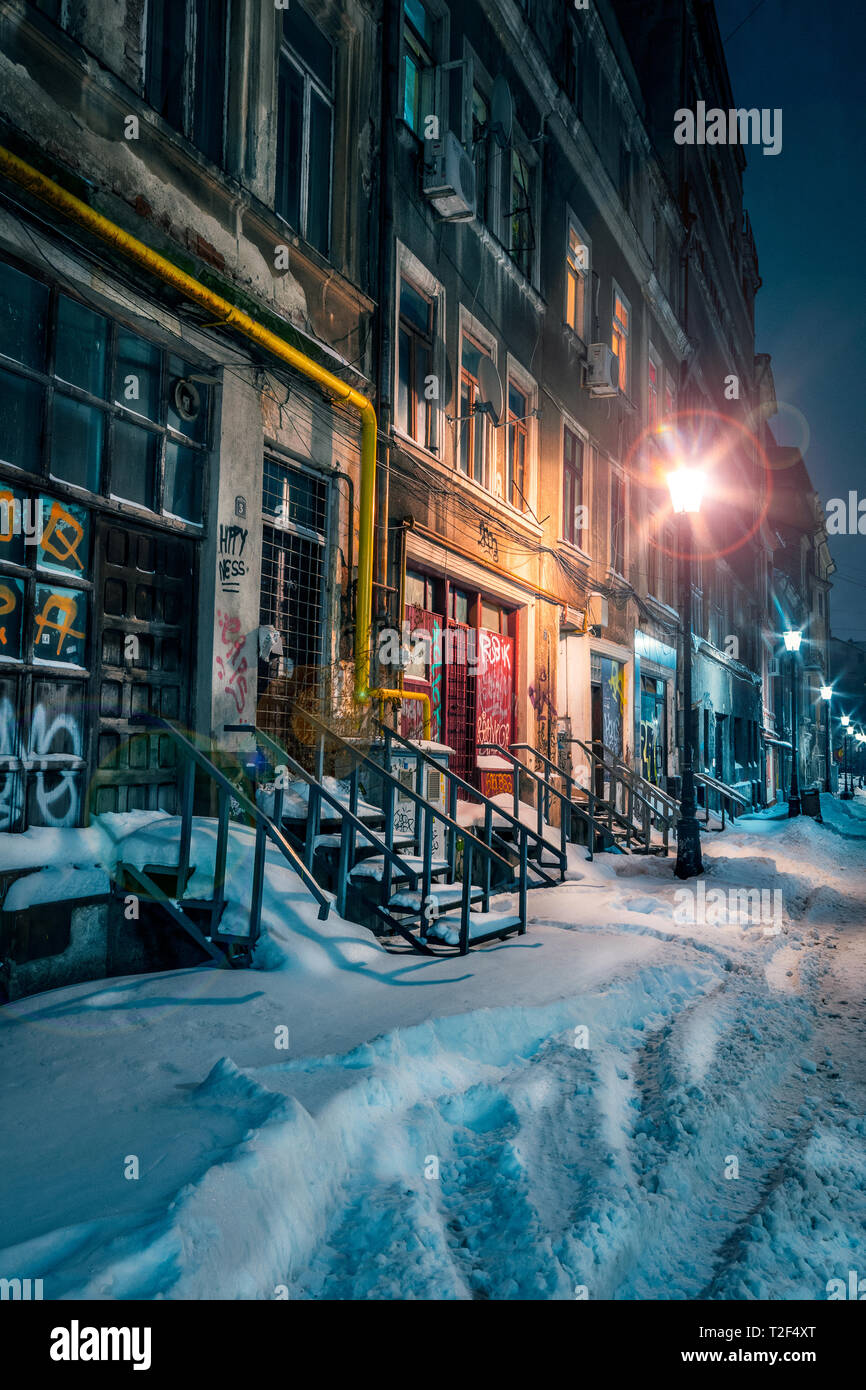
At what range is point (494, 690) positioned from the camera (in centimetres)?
1302

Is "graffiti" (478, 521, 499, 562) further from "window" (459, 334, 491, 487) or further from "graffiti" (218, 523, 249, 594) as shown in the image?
"graffiti" (218, 523, 249, 594)

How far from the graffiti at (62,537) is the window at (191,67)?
338 centimetres

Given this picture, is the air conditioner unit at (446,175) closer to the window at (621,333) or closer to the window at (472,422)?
the window at (472,422)

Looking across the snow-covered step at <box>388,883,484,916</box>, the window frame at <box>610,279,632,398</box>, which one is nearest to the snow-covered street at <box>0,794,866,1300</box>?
the snow-covered step at <box>388,883,484,916</box>

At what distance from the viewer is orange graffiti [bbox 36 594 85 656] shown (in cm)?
567

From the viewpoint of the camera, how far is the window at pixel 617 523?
1812 centimetres

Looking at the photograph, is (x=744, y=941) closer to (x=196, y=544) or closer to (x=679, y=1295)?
(x=679, y=1295)

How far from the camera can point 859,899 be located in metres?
11.3

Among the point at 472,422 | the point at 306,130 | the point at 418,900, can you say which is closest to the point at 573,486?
the point at 472,422

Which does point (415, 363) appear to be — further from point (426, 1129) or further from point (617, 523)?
point (426, 1129)

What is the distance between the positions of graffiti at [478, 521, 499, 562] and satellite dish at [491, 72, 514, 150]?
544 cm

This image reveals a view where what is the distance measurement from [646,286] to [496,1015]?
19712mm

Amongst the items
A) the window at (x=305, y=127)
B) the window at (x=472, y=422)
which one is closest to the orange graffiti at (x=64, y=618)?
the window at (x=305, y=127)
